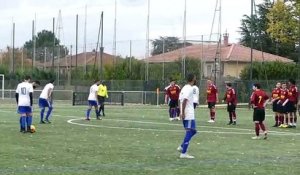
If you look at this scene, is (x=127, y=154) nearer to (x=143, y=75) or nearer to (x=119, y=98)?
(x=119, y=98)

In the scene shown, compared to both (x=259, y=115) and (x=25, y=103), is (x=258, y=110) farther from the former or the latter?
(x=25, y=103)

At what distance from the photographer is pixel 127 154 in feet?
50.5

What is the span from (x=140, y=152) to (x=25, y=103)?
6.81 metres

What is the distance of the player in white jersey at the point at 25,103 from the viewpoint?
70.1 feet

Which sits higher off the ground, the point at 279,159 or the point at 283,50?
the point at 283,50

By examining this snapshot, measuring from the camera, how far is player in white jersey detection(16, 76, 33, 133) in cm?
2136

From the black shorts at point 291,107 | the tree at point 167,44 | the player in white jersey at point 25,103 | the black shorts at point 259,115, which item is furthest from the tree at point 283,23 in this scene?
the player in white jersey at point 25,103

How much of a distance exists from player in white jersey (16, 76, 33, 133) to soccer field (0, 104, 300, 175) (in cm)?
54

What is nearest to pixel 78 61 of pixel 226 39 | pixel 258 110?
pixel 226 39

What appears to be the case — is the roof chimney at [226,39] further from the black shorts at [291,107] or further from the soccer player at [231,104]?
the black shorts at [291,107]

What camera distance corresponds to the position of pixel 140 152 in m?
15.9

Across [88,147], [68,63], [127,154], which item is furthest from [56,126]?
[68,63]

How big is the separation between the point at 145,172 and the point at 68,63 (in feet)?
203

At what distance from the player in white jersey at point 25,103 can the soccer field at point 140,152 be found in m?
0.54
